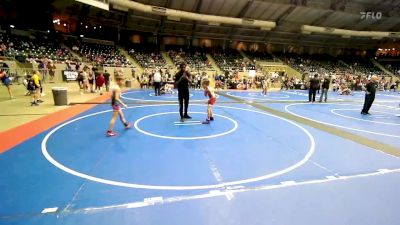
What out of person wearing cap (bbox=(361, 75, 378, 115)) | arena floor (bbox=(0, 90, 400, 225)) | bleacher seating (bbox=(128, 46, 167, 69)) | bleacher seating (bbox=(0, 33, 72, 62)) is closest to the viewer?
arena floor (bbox=(0, 90, 400, 225))

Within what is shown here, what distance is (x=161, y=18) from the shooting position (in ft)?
107

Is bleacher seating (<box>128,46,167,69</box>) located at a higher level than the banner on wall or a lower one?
higher

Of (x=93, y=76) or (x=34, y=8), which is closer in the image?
(x=93, y=76)

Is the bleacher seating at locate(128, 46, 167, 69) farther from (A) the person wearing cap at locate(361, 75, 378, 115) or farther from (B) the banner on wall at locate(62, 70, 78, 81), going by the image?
(A) the person wearing cap at locate(361, 75, 378, 115)

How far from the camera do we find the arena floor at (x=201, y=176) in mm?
3254

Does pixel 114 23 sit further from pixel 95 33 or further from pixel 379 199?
pixel 379 199

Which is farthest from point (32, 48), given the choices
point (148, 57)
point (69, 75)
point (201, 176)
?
point (201, 176)

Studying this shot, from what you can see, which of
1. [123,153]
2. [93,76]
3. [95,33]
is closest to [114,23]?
[95,33]

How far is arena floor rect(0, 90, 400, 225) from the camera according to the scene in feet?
10.7

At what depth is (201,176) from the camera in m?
4.39

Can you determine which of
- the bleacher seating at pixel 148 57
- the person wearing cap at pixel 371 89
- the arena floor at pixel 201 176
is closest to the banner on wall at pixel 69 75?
the bleacher seating at pixel 148 57

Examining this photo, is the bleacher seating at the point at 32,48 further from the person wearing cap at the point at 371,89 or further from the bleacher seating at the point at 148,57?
the person wearing cap at the point at 371,89

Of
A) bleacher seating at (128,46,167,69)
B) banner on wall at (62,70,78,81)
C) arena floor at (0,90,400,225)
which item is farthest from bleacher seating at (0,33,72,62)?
arena floor at (0,90,400,225)

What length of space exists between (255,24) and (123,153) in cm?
3292
